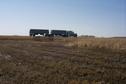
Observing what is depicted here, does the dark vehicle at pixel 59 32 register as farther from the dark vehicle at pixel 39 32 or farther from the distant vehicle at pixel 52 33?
the dark vehicle at pixel 39 32

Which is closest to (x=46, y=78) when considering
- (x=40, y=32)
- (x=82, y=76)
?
(x=82, y=76)

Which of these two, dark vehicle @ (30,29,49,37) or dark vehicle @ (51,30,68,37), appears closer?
dark vehicle @ (30,29,49,37)

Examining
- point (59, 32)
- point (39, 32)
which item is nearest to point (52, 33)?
point (59, 32)


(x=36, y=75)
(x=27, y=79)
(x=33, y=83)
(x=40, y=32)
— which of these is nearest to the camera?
(x=33, y=83)

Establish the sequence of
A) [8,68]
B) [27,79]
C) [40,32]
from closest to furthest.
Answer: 1. [27,79]
2. [8,68]
3. [40,32]

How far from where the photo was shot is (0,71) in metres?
12.4

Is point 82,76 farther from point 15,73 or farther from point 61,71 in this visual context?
point 15,73

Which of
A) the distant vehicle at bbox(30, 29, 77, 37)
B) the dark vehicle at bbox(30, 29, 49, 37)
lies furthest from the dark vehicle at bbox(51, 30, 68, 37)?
the dark vehicle at bbox(30, 29, 49, 37)

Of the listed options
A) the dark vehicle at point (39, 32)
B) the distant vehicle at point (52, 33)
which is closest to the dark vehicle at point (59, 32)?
the distant vehicle at point (52, 33)

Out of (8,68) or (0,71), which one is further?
(8,68)

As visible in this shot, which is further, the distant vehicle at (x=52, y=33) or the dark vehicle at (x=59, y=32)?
the dark vehicle at (x=59, y=32)

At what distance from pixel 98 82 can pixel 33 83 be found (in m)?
2.42

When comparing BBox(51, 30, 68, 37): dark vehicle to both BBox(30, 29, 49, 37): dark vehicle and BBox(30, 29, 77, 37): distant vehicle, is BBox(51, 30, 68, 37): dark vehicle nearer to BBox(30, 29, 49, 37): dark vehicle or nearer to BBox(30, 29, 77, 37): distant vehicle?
BBox(30, 29, 77, 37): distant vehicle

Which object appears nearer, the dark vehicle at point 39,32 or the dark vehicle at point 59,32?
the dark vehicle at point 39,32
